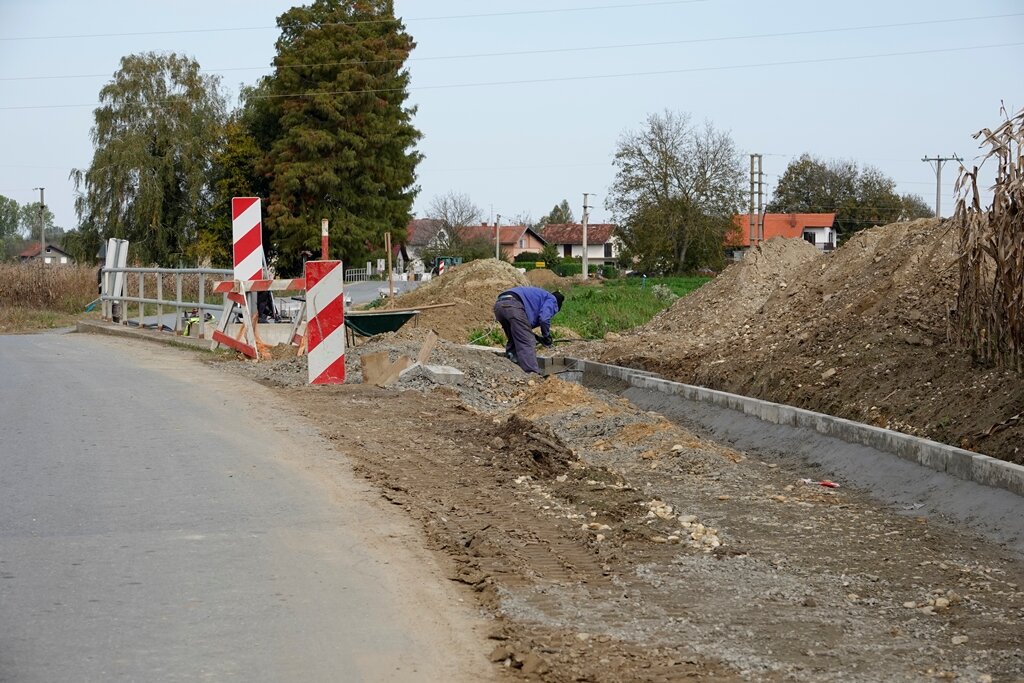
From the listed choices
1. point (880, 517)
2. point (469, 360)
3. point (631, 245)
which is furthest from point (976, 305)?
point (631, 245)

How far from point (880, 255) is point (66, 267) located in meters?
27.4

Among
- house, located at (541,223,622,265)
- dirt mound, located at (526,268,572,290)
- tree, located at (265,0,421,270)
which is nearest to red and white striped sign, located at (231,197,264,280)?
dirt mound, located at (526,268,572,290)

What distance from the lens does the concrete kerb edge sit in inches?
286

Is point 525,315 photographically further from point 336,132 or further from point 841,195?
point 841,195

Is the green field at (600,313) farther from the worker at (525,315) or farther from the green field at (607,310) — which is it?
the worker at (525,315)

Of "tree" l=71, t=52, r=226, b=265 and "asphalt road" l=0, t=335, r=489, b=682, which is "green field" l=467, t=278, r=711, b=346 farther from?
"tree" l=71, t=52, r=226, b=265

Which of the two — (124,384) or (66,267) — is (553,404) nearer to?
(124,384)

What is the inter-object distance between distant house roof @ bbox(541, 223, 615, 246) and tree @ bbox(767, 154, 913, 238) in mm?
38897

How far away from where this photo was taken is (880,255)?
49.0ft

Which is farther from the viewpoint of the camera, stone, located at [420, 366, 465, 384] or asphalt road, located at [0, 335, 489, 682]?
stone, located at [420, 366, 465, 384]

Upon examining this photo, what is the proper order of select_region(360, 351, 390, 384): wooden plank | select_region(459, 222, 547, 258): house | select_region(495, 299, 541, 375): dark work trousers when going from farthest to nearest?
select_region(459, 222, 547, 258): house < select_region(495, 299, 541, 375): dark work trousers < select_region(360, 351, 390, 384): wooden plank

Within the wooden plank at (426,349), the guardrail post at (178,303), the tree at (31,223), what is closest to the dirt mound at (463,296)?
the guardrail post at (178,303)

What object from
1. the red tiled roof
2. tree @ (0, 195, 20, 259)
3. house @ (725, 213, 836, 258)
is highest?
tree @ (0, 195, 20, 259)

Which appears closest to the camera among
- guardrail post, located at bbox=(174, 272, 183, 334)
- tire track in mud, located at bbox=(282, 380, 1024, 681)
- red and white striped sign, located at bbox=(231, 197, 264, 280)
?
tire track in mud, located at bbox=(282, 380, 1024, 681)
